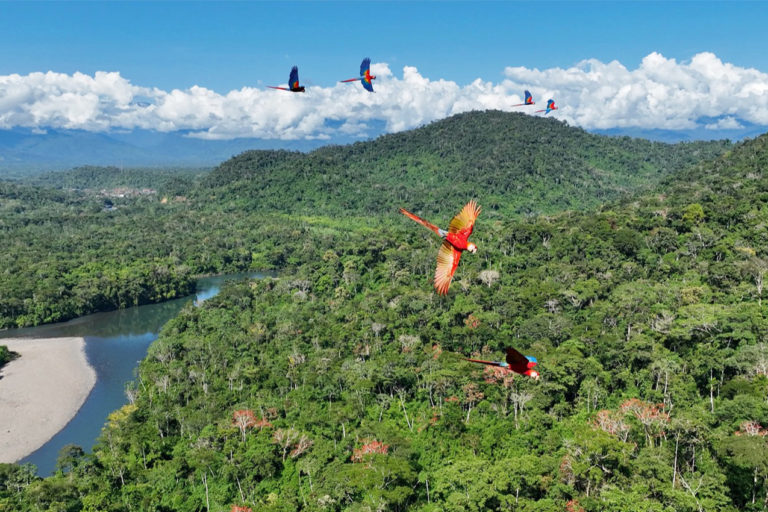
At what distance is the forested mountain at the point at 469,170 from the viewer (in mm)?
137875

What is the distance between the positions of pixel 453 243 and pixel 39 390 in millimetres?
55218

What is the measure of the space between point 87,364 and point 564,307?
4975cm

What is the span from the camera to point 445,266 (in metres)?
5.18

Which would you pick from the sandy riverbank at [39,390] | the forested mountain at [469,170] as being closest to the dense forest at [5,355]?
the sandy riverbank at [39,390]

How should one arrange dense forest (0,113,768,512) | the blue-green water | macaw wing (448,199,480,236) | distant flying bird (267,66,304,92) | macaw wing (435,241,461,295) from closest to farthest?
macaw wing (435,241,461,295) < macaw wing (448,199,480,236) < distant flying bird (267,66,304,92) < dense forest (0,113,768,512) < the blue-green water

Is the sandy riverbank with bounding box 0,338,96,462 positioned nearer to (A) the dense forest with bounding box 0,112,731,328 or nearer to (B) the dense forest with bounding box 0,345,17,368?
(B) the dense forest with bounding box 0,345,17,368

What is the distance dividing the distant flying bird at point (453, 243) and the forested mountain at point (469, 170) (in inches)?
4787

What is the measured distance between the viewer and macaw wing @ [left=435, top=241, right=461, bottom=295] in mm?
5043

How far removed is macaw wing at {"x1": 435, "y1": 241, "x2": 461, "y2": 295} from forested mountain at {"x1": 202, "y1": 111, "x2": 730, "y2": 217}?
399ft

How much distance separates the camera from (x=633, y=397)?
98.1ft

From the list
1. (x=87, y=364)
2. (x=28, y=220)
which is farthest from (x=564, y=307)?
(x=28, y=220)

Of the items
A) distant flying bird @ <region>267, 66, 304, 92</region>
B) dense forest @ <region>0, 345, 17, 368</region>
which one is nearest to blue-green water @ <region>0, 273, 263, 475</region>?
dense forest @ <region>0, 345, 17, 368</region>

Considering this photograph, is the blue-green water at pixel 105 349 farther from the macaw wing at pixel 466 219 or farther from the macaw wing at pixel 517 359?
the macaw wing at pixel 466 219

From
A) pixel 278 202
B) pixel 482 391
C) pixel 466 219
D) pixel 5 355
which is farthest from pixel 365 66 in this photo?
A: pixel 278 202
